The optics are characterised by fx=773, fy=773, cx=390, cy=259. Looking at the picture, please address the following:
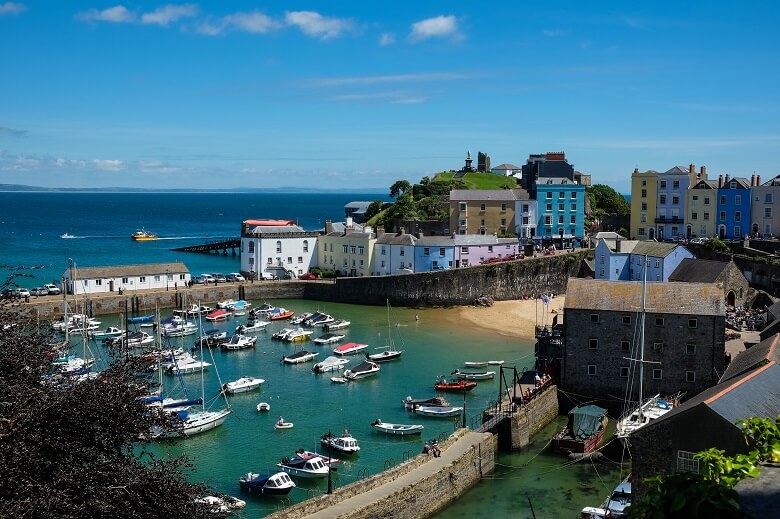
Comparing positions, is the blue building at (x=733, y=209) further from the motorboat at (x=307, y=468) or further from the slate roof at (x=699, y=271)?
the motorboat at (x=307, y=468)

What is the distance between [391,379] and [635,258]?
24491 millimetres

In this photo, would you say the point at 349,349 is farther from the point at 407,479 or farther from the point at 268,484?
the point at 407,479

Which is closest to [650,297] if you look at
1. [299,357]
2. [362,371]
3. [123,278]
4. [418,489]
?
[418,489]

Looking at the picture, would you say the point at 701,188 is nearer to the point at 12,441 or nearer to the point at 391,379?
the point at 391,379

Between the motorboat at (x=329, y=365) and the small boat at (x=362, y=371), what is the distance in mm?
1301

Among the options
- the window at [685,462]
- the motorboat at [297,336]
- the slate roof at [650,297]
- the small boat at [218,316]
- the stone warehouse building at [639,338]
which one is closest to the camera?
the window at [685,462]

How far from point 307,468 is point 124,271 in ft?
148

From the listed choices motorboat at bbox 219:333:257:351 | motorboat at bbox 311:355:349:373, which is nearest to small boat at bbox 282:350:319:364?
motorboat at bbox 311:355:349:373

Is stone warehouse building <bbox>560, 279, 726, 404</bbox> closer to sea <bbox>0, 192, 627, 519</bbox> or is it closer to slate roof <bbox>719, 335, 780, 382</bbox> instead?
slate roof <bbox>719, 335, 780, 382</bbox>

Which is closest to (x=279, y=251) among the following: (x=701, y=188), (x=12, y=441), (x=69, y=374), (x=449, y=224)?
(x=449, y=224)

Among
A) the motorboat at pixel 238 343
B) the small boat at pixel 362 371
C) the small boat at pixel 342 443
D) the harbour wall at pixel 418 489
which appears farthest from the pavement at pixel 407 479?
the motorboat at pixel 238 343

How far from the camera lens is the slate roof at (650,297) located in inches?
1409

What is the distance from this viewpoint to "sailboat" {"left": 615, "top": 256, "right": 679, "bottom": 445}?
104 feet

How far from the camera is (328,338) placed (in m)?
54.7
